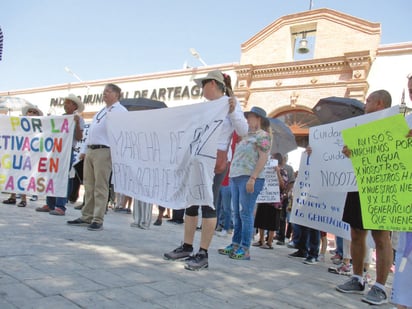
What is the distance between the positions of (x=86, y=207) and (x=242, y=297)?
10.0 ft

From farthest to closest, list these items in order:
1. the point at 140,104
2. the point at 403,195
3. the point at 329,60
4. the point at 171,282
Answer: the point at 329,60 → the point at 140,104 → the point at 171,282 → the point at 403,195

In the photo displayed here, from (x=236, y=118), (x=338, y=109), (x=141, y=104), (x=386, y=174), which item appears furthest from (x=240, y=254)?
(x=141, y=104)

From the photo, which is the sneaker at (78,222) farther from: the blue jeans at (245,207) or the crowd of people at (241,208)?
the blue jeans at (245,207)

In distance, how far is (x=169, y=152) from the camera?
146 inches

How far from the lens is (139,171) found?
403 cm

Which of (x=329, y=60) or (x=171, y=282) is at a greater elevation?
(x=329, y=60)

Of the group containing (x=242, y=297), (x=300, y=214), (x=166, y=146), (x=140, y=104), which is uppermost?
(x=140, y=104)

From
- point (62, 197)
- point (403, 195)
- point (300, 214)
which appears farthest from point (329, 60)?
point (403, 195)

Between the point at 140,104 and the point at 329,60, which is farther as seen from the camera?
the point at 329,60

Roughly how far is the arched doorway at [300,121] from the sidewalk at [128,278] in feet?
34.7

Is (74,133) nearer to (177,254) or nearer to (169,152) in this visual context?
(169,152)

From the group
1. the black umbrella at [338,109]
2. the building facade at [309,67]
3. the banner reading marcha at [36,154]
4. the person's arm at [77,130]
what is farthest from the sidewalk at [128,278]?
the building facade at [309,67]

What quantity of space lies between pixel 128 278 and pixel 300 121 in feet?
42.5

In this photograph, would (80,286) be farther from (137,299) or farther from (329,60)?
(329,60)
